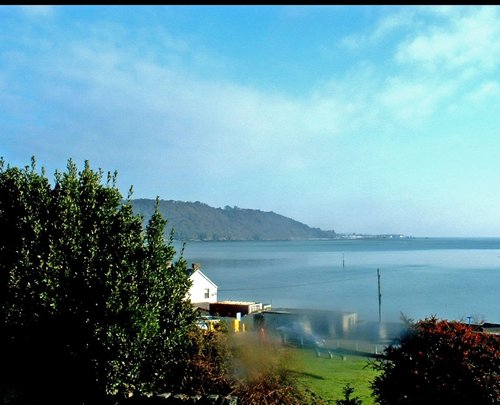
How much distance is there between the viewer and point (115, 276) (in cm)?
1455

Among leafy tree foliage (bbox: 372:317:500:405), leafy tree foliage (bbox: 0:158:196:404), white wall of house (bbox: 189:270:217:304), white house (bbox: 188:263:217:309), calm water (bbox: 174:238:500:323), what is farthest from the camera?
calm water (bbox: 174:238:500:323)

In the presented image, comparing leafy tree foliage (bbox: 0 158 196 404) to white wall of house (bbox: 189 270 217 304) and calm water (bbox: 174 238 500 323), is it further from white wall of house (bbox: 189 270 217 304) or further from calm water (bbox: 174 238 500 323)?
calm water (bbox: 174 238 500 323)

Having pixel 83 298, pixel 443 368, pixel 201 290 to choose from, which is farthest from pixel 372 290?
pixel 83 298

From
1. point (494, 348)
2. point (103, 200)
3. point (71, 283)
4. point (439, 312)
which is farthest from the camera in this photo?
point (439, 312)

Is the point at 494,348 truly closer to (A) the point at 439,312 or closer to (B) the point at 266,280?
(A) the point at 439,312

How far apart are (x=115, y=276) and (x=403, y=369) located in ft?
29.8

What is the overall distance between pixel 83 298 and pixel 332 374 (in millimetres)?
14819

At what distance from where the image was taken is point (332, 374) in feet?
78.6

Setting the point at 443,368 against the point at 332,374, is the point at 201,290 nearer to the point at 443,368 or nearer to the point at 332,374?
the point at 332,374

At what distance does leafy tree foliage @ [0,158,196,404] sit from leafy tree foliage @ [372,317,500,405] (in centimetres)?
702

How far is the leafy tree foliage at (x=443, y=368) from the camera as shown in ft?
37.5

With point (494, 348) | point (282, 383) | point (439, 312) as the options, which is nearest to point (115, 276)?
point (282, 383)

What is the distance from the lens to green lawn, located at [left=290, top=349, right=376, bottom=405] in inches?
744

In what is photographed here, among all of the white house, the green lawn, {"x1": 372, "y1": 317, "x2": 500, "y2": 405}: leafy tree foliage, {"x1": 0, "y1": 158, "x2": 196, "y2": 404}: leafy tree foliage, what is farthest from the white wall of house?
{"x1": 372, "y1": 317, "x2": 500, "y2": 405}: leafy tree foliage
